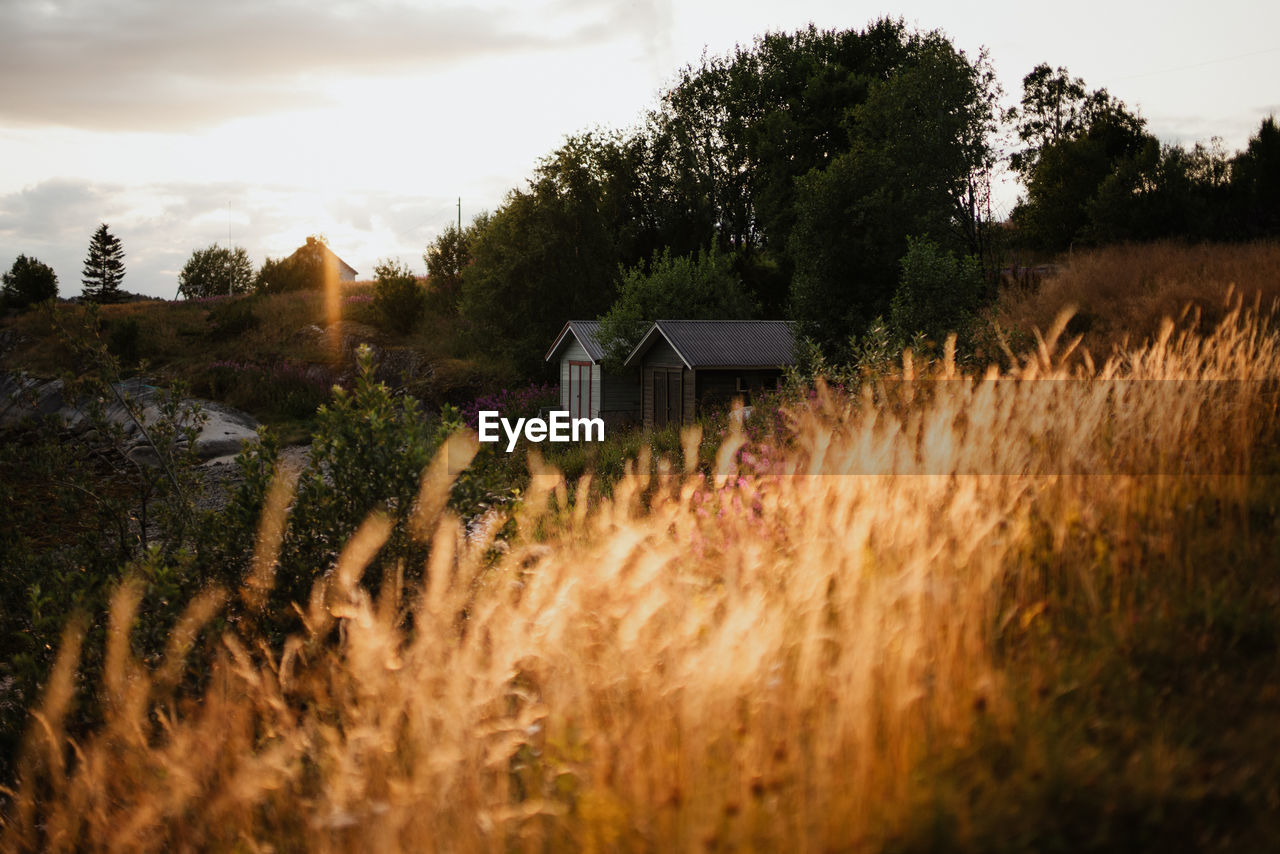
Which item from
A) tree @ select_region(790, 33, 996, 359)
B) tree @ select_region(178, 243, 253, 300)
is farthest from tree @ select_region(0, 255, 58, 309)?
tree @ select_region(790, 33, 996, 359)

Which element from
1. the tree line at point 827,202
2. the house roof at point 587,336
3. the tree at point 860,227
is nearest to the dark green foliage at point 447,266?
the tree line at point 827,202

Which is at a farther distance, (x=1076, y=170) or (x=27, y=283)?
(x=27, y=283)

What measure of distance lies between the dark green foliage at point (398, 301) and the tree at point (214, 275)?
2001 centimetres

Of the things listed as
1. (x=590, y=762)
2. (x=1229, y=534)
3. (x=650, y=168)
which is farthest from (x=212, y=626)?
(x=650, y=168)

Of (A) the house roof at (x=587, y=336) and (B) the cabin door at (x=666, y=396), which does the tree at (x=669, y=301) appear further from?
(B) the cabin door at (x=666, y=396)

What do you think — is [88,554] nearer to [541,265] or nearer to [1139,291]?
[1139,291]

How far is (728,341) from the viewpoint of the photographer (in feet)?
79.5

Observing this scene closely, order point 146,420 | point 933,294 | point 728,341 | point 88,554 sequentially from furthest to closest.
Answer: point 728,341 → point 146,420 → point 933,294 → point 88,554

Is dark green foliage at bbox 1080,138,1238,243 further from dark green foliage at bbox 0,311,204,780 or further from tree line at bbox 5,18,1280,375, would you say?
dark green foliage at bbox 0,311,204,780

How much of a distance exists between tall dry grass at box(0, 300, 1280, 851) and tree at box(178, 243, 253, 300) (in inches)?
2080

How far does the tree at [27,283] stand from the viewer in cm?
4275

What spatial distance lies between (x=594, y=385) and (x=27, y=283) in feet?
113

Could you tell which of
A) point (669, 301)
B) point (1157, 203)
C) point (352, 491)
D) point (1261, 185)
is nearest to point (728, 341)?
point (669, 301)

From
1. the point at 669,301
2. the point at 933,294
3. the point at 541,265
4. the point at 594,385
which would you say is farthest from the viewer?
the point at 541,265
